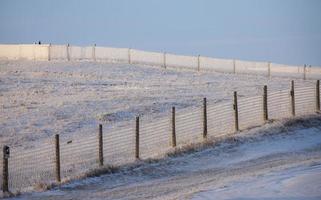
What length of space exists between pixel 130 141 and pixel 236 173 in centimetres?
982

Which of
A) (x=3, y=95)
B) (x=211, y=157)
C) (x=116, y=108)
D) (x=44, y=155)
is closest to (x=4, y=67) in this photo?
(x=3, y=95)

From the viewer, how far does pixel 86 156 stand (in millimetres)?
26031

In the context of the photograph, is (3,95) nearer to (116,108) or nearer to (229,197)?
(116,108)

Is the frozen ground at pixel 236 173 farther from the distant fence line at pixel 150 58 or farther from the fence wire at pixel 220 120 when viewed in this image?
the distant fence line at pixel 150 58

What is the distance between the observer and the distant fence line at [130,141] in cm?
2223

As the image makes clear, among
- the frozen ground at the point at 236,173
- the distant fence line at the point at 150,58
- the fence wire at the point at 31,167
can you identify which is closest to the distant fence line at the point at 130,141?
the fence wire at the point at 31,167

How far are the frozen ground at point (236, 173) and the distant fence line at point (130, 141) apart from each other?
987mm

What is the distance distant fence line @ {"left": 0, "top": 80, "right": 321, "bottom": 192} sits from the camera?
2223 cm

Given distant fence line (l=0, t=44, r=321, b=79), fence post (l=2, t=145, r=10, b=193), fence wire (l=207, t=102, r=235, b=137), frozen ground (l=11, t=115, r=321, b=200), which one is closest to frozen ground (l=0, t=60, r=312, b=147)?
fence wire (l=207, t=102, r=235, b=137)

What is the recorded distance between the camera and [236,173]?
19.5 m

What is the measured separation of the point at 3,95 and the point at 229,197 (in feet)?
111

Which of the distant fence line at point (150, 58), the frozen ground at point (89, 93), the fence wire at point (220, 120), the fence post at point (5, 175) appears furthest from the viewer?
the distant fence line at point (150, 58)

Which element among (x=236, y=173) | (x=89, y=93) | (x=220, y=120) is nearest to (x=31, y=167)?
(x=236, y=173)

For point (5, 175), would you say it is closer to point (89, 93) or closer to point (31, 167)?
point (31, 167)
